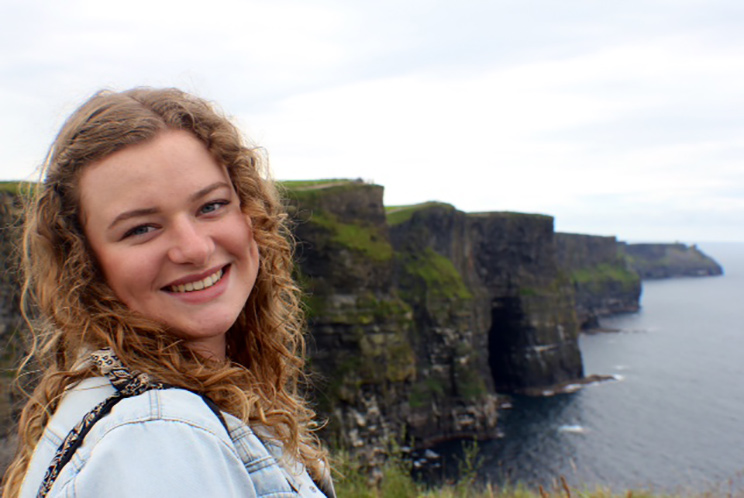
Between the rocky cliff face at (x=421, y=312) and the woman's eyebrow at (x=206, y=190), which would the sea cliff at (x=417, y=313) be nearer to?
the rocky cliff face at (x=421, y=312)

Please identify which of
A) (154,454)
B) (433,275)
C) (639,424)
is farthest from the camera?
(639,424)

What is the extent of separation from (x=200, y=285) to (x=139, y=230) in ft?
0.98

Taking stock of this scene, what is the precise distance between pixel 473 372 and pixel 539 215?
79.5 feet

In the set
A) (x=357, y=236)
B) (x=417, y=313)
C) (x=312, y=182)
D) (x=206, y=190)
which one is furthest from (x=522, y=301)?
(x=206, y=190)

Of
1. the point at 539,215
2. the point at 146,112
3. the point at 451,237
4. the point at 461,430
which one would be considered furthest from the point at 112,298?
the point at 539,215

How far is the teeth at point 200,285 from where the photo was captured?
233 centimetres

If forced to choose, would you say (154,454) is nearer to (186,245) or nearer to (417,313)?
(186,245)

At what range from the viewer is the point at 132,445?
165cm

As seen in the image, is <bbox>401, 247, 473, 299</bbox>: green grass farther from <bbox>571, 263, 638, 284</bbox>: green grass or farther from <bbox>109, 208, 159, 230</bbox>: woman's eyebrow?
<bbox>571, 263, 638, 284</bbox>: green grass

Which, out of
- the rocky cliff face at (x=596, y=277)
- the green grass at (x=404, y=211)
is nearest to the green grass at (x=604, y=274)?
the rocky cliff face at (x=596, y=277)

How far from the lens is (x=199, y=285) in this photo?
236 cm

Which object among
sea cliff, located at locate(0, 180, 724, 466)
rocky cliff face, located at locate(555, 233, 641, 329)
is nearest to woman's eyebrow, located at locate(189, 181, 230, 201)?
sea cliff, located at locate(0, 180, 724, 466)

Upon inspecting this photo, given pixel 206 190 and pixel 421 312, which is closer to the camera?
pixel 206 190

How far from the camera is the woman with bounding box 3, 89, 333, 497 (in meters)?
1.78
